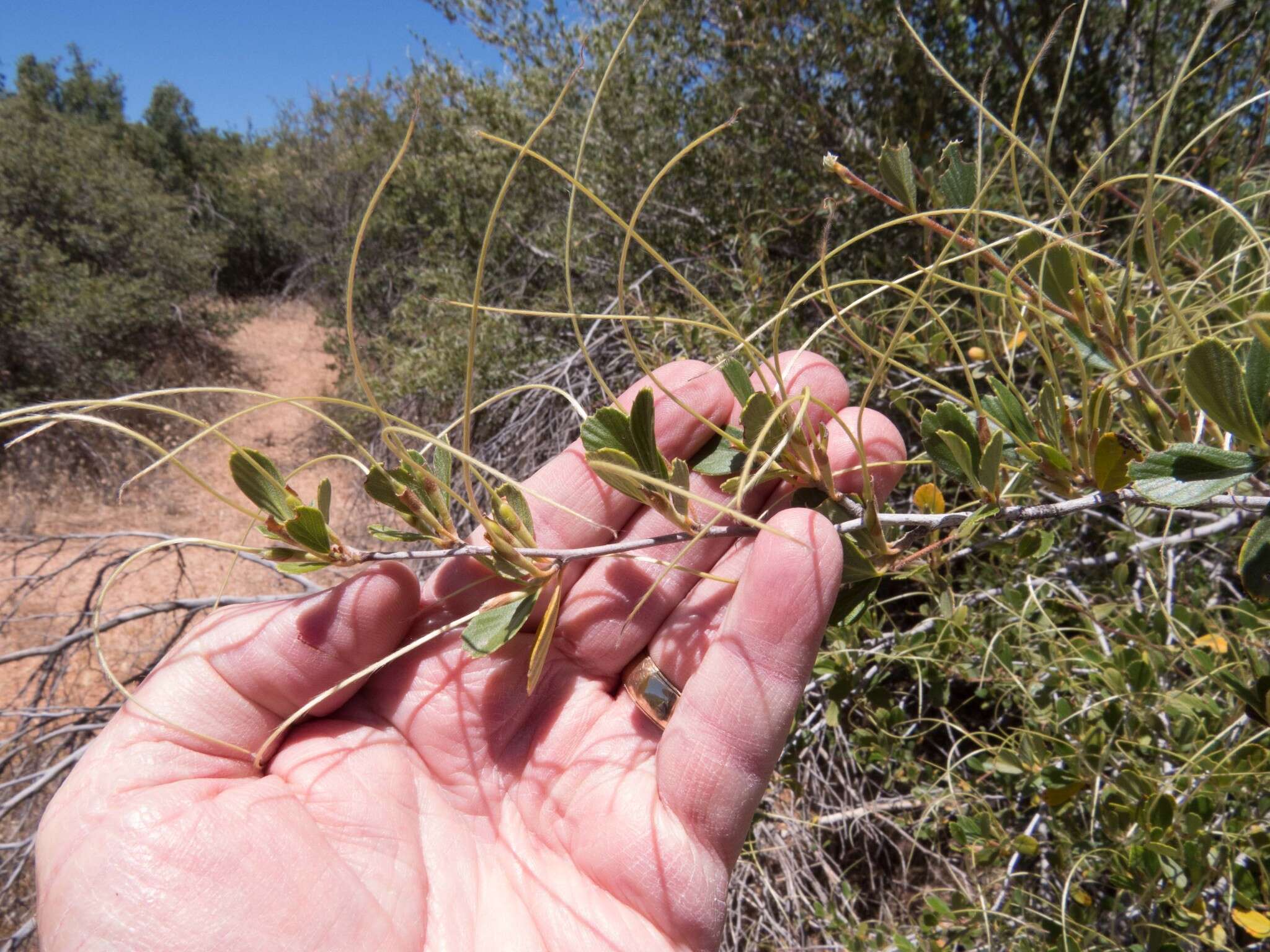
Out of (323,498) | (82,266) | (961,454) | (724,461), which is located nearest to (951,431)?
(961,454)

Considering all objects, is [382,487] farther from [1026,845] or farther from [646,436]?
[1026,845]

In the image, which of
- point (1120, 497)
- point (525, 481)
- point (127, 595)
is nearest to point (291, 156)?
point (127, 595)

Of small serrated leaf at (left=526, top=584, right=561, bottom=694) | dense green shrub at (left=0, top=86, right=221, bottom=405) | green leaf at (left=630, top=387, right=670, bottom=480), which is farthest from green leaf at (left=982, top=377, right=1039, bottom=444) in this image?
dense green shrub at (left=0, top=86, right=221, bottom=405)

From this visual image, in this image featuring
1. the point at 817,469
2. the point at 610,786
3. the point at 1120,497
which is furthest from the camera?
the point at 610,786

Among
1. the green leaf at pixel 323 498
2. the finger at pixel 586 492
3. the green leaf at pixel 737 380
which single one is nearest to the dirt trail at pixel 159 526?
the finger at pixel 586 492

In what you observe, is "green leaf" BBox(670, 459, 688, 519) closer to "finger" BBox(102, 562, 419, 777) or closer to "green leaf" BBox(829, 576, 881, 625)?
"green leaf" BBox(829, 576, 881, 625)

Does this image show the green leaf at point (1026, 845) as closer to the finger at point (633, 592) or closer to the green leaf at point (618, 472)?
the finger at point (633, 592)

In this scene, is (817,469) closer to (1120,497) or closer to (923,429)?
(923,429)
